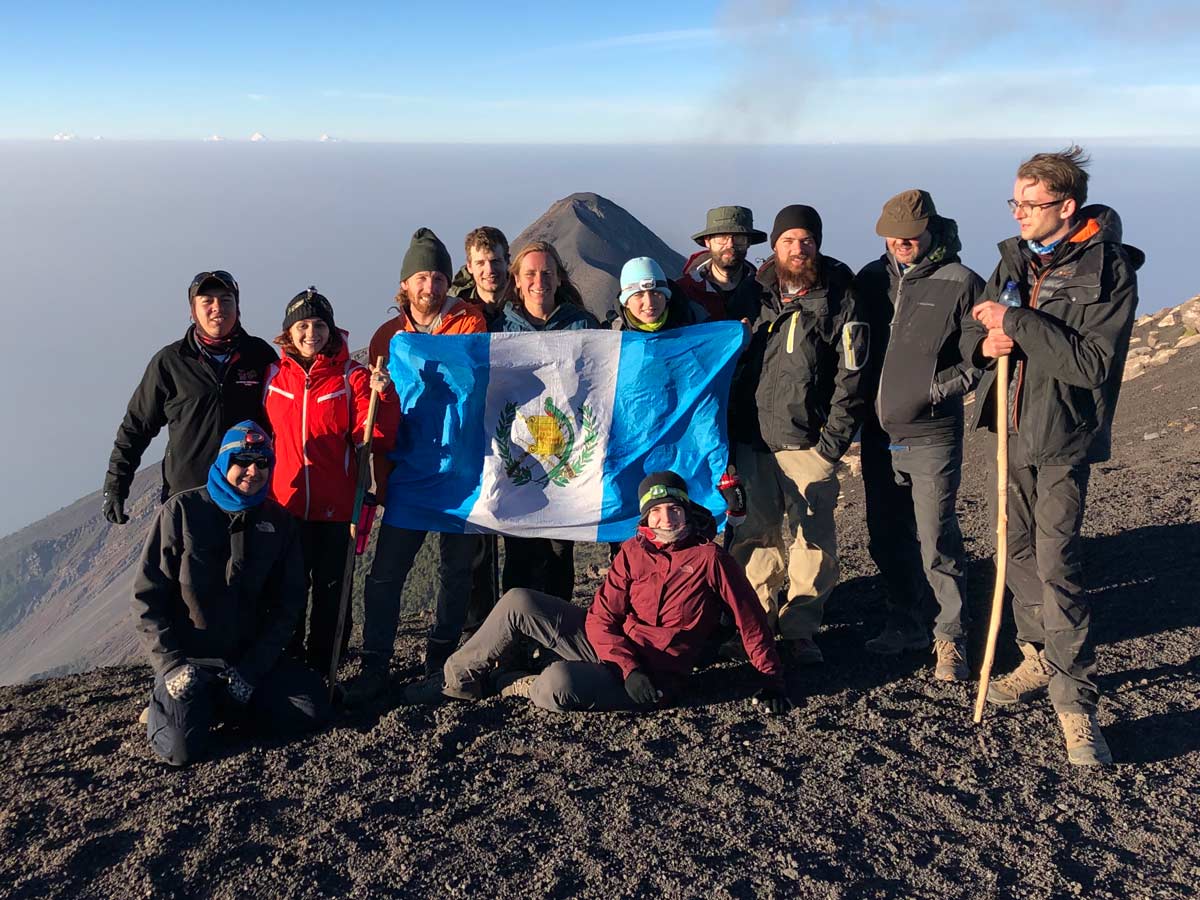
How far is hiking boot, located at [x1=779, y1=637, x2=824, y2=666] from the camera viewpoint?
6.51 m

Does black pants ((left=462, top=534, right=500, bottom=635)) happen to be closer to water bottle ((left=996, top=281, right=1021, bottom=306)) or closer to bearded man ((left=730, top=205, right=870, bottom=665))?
bearded man ((left=730, top=205, right=870, bottom=665))

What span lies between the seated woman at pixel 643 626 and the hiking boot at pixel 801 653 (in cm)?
70

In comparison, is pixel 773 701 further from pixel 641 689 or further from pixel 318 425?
pixel 318 425

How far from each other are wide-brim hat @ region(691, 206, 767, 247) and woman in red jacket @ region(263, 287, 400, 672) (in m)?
2.68

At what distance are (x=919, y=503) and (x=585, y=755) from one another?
2.69 meters

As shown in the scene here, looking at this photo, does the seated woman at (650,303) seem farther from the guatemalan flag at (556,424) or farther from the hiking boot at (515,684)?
the hiking boot at (515,684)

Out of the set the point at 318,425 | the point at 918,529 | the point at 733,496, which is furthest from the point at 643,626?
the point at 318,425

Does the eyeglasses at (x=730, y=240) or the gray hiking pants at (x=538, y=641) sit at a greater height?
the eyeglasses at (x=730, y=240)

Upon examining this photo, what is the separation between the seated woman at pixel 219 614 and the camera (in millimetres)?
5453

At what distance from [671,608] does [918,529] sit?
1.77 metres

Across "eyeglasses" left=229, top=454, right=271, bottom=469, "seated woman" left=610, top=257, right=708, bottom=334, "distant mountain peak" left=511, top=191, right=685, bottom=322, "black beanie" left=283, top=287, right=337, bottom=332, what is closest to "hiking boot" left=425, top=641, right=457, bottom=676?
"eyeglasses" left=229, top=454, right=271, bottom=469

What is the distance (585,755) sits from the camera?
5363mm

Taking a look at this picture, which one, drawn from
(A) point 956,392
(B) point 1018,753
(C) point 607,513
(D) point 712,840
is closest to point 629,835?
(D) point 712,840

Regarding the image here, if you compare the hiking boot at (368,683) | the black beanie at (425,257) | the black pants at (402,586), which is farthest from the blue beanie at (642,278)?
the hiking boot at (368,683)
